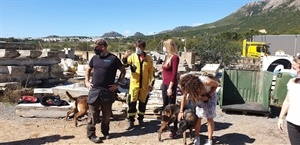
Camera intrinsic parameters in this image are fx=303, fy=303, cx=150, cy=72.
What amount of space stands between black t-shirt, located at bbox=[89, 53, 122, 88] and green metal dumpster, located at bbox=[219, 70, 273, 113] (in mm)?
3692

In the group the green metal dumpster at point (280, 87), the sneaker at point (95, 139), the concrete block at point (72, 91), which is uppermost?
the green metal dumpster at point (280, 87)

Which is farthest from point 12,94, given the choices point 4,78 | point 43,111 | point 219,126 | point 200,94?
point 200,94

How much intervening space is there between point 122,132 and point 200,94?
81.9 inches

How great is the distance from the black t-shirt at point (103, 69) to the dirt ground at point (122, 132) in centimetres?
109

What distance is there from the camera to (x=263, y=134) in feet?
20.2


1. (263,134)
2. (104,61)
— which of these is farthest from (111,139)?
(263,134)

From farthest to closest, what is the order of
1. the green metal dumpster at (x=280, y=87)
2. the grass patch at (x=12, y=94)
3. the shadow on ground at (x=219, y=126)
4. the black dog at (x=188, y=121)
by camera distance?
the grass patch at (x=12, y=94) < the green metal dumpster at (x=280, y=87) < the shadow on ground at (x=219, y=126) < the black dog at (x=188, y=121)

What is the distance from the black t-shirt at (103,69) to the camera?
5.29 metres

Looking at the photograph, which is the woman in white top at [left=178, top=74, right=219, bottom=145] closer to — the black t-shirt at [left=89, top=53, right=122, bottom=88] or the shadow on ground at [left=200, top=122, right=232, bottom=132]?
the shadow on ground at [left=200, top=122, right=232, bottom=132]

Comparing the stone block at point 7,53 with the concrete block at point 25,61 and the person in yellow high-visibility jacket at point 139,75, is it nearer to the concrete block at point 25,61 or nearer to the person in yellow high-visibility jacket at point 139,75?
the concrete block at point 25,61

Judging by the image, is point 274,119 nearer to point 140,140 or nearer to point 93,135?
point 140,140

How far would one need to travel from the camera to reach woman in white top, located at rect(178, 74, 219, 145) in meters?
4.58

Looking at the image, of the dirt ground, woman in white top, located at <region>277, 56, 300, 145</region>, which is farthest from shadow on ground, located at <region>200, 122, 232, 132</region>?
woman in white top, located at <region>277, 56, 300, 145</region>

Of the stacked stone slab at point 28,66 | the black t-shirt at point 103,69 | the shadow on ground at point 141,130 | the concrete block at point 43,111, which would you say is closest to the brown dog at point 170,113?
the shadow on ground at point 141,130
